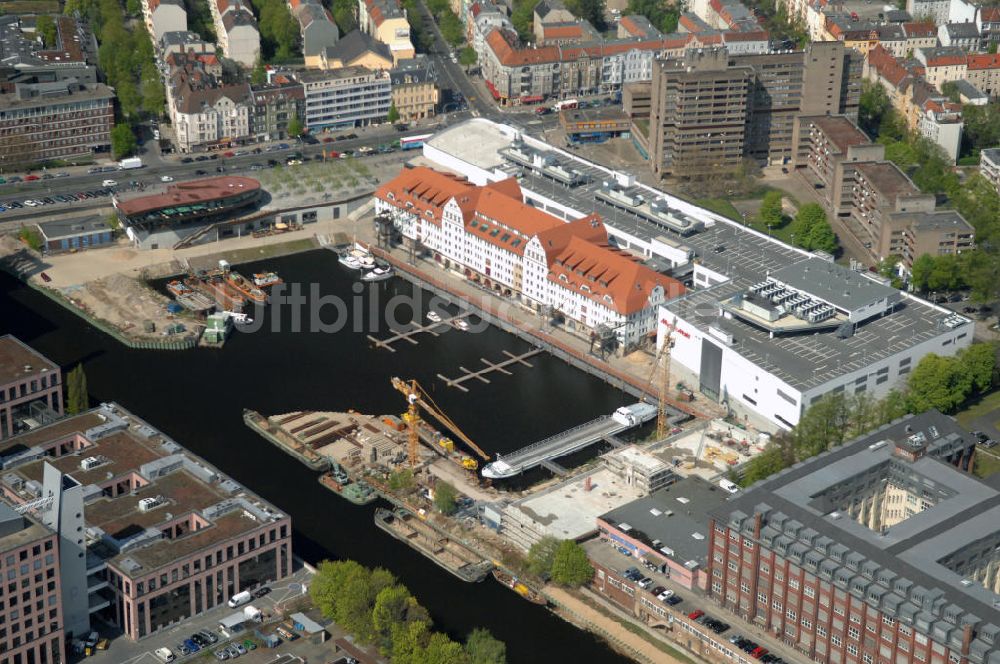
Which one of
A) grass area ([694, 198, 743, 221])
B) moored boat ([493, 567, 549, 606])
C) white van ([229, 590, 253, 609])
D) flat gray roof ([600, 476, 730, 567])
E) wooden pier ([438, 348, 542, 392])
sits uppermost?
grass area ([694, 198, 743, 221])

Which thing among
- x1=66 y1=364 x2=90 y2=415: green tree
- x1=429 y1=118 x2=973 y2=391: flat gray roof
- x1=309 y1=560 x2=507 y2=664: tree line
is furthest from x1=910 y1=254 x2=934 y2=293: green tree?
x1=66 y1=364 x2=90 y2=415: green tree

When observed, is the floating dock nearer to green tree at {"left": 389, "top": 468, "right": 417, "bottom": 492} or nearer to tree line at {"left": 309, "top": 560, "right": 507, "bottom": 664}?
green tree at {"left": 389, "top": 468, "right": 417, "bottom": 492}

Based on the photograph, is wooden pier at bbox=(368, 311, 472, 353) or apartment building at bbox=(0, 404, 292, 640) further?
wooden pier at bbox=(368, 311, 472, 353)

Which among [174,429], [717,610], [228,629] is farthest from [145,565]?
[717,610]

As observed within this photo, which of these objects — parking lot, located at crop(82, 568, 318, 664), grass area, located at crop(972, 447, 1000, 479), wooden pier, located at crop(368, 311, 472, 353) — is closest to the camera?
parking lot, located at crop(82, 568, 318, 664)

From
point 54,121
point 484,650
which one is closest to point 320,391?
point 484,650

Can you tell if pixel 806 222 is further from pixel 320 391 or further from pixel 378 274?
pixel 320 391

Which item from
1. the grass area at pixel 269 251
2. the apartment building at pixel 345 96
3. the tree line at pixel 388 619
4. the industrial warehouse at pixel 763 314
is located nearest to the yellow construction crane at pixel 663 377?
the industrial warehouse at pixel 763 314
